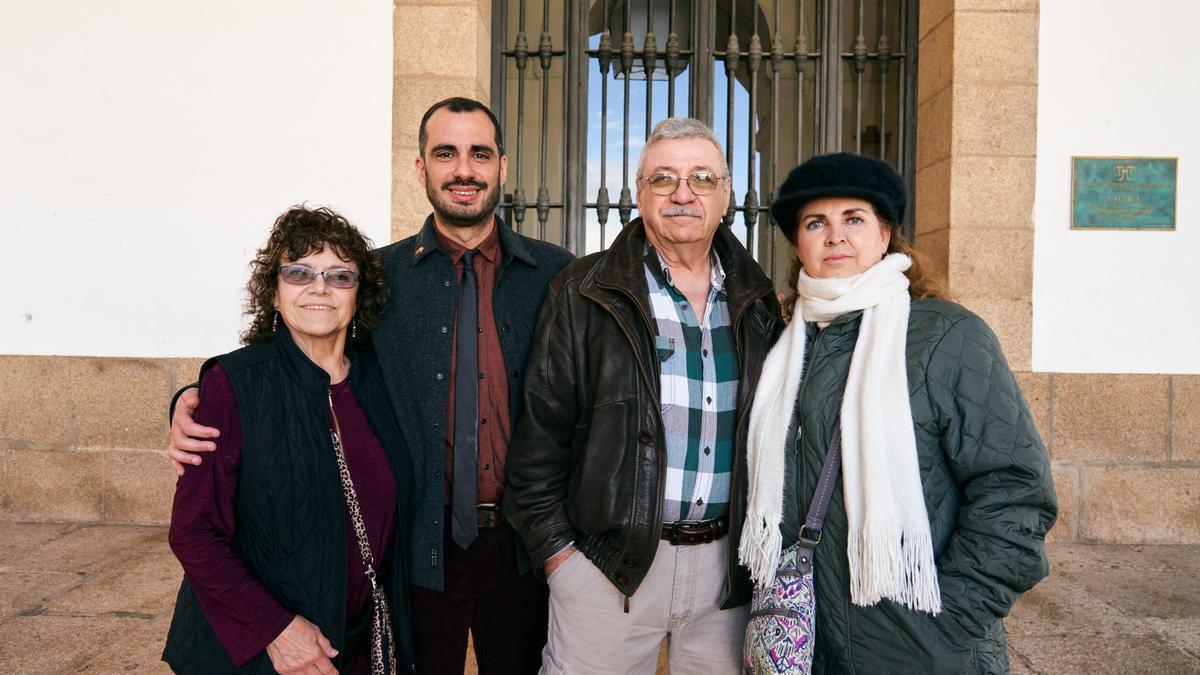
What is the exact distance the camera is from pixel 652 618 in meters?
2.03

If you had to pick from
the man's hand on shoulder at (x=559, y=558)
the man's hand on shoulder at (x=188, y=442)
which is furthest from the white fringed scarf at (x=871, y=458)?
the man's hand on shoulder at (x=188, y=442)

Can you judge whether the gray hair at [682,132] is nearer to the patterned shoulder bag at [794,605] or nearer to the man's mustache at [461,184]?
the man's mustache at [461,184]

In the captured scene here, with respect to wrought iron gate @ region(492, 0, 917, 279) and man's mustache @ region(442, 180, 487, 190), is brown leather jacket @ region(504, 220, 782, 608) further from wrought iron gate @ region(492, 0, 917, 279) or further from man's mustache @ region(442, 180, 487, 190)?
wrought iron gate @ region(492, 0, 917, 279)

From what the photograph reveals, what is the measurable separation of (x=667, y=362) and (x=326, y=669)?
1079mm

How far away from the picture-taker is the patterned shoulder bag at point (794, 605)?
5.51ft

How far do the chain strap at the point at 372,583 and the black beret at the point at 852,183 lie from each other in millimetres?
1213

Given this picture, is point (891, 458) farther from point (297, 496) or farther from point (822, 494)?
point (297, 496)

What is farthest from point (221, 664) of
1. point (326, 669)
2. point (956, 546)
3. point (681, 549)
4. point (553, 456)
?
point (956, 546)

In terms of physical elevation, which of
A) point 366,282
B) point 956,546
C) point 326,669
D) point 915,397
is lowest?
point 326,669

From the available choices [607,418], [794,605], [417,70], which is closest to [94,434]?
[417,70]

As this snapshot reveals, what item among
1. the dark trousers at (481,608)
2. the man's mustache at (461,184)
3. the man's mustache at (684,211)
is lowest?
the dark trousers at (481,608)

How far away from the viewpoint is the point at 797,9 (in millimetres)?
5117

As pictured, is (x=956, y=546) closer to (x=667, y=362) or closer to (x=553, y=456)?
(x=667, y=362)

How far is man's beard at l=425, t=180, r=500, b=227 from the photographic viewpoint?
7.54 ft
